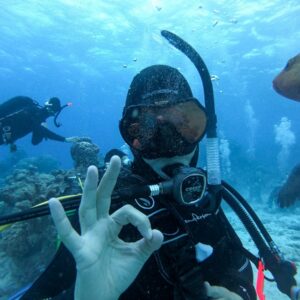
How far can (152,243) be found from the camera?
1.87 metres

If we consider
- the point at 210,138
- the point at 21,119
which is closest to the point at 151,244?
the point at 210,138

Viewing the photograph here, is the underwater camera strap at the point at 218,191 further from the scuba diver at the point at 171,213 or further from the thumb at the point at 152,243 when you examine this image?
the thumb at the point at 152,243

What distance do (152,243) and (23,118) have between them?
9665 mm

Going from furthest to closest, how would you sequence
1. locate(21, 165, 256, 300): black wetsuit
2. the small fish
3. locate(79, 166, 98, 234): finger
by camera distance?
the small fish < locate(21, 165, 256, 300): black wetsuit < locate(79, 166, 98, 234): finger

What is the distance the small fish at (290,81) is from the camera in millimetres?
3557

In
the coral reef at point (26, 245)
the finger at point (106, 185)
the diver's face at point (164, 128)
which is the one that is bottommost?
the coral reef at point (26, 245)

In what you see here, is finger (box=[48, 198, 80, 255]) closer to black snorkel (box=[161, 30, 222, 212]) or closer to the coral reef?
black snorkel (box=[161, 30, 222, 212])

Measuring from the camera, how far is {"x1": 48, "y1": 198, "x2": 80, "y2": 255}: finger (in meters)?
1.66

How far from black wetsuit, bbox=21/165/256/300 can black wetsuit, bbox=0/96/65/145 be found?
27.5ft

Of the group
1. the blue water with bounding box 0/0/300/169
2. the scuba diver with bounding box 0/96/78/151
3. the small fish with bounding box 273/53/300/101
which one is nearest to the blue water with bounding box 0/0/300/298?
the blue water with bounding box 0/0/300/169

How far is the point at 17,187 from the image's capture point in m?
9.18

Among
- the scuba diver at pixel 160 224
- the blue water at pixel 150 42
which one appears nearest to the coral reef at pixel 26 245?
the scuba diver at pixel 160 224

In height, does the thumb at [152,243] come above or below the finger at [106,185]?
below

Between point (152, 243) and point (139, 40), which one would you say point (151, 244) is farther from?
point (139, 40)
